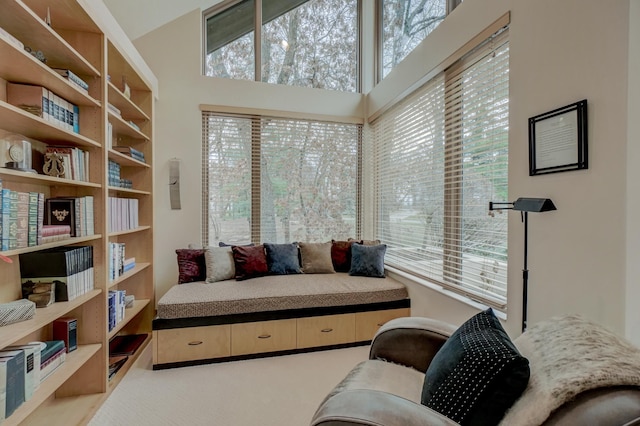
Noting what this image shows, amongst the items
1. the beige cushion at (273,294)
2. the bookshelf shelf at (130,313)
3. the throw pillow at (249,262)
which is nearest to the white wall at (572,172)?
the beige cushion at (273,294)

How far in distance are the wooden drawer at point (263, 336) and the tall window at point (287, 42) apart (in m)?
2.91

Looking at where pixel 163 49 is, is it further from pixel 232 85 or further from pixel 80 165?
pixel 80 165

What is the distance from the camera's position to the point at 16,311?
1521mm

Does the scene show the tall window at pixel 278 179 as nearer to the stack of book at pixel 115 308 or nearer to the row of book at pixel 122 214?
the row of book at pixel 122 214

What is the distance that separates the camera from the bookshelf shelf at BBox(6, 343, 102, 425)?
1.41 metres

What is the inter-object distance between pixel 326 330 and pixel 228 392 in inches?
39.5

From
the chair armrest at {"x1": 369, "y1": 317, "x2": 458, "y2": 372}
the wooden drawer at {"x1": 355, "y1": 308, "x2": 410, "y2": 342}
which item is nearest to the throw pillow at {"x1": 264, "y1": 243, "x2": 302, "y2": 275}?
the wooden drawer at {"x1": 355, "y1": 308, "x2": 410, "y2": 342}

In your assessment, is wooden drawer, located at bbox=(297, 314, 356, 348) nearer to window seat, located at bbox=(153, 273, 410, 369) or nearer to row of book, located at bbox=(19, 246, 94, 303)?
window seat, located at bbox=(153, 273, 410, 369)

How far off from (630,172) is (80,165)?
300cm

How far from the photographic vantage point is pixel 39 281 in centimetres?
177

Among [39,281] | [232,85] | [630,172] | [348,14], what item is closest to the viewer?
[630,172]

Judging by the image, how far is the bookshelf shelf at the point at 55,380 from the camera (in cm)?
141

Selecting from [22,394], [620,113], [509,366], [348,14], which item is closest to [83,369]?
[22,394]

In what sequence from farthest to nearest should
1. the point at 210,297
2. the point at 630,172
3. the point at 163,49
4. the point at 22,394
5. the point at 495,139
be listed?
the point at 163,49, the point at 210,297, the point at 495,139, the point at 22,394, the point at 630,172
